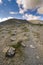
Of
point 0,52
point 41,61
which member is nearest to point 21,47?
point 0,52

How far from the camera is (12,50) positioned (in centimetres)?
1181

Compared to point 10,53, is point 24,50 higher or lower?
lower

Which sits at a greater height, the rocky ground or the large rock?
the large rock

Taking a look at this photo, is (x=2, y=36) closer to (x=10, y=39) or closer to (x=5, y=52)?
(x=10, y=39)

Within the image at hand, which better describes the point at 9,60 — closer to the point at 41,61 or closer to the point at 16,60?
the point at 16,60

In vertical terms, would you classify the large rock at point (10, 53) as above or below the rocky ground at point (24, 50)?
above

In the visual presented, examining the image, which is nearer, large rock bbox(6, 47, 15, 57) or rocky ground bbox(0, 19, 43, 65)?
rocky ground bbox(0, 19, 43, 65)

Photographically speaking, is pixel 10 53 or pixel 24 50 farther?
pixel 24 50

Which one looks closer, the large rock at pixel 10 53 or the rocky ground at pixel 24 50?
the rocky ground at pixel 24 50

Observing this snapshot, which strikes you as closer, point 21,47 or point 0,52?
point 0,52

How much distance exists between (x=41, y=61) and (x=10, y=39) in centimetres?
524

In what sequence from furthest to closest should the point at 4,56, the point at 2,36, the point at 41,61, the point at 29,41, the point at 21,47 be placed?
the point at 2,36 → the point at 29,41 → the point at 21,47 → the point at 4,56 → the point at 41,61

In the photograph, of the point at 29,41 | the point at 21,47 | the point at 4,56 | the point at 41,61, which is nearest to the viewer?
the point at 41,61

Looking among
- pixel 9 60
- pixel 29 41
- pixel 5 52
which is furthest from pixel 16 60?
pixel 29 41
